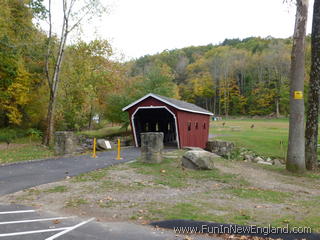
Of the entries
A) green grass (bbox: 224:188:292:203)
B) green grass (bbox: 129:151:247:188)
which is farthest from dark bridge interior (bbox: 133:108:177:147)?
green grass (bbox: 224:188:292:203)

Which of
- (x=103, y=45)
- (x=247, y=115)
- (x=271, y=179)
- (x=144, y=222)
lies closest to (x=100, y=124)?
(x=103, y=45)

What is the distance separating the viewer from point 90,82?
26.1 m

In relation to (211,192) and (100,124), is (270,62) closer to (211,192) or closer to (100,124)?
(100,124)

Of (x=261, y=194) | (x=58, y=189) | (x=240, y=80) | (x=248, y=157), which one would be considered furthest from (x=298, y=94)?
(x=240, y=80)

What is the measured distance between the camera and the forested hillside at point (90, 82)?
16.9 meters

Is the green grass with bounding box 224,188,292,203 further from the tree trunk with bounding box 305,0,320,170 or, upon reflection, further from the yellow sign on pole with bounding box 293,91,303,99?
the tree trunk with bounding box 305,0,320,170

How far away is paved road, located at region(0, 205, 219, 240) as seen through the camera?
12.3 feet

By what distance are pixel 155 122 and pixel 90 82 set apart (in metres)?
9.58

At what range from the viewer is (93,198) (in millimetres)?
5719

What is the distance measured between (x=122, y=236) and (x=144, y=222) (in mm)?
633

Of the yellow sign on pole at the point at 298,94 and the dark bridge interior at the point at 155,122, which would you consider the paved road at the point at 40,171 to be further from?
the yellow sign on pole at the point at 298,94

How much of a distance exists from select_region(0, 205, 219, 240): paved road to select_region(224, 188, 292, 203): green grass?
8.23ft

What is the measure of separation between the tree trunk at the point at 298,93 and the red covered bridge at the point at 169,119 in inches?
278

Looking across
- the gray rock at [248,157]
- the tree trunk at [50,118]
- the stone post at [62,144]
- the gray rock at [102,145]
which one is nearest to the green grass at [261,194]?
the stone post at [62,144]
